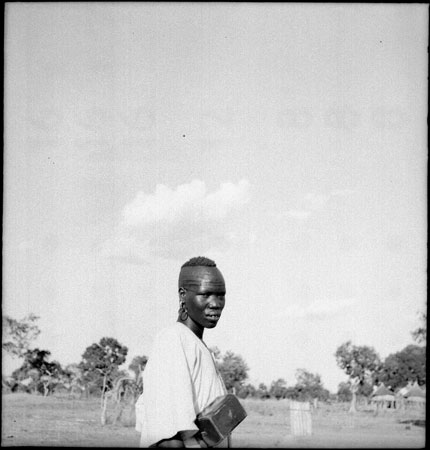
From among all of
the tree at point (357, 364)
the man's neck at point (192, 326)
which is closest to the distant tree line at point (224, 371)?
the tree at point (357, 364)

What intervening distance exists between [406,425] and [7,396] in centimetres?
493

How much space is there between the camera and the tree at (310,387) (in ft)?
34.6

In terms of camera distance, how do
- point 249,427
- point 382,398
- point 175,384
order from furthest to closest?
point 382,398 < point 249,427 < point 175,384

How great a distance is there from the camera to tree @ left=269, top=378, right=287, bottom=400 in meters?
10.5

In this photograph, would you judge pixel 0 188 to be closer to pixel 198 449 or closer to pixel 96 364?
pixel 198 449

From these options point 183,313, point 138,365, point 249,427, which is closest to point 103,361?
point 138,365

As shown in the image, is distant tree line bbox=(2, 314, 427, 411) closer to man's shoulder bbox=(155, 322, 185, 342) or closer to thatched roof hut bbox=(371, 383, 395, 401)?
thatched roof hut bbox=(371, 383, 395, 401)

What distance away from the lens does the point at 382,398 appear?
39.2ft

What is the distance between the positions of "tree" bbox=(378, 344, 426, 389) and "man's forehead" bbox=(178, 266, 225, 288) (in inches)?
314

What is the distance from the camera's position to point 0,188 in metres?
4.07

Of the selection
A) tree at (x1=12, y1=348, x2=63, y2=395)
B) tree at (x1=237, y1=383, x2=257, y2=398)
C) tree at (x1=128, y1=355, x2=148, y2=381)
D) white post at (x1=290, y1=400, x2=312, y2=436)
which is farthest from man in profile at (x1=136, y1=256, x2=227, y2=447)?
white post at (x1=290, y1=400, x2=312, y2=436)

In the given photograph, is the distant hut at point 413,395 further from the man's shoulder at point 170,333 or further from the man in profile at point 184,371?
the man's shoulder at point 170,333

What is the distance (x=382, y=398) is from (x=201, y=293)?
30.4 feet

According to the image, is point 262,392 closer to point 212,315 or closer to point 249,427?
point 249,427
